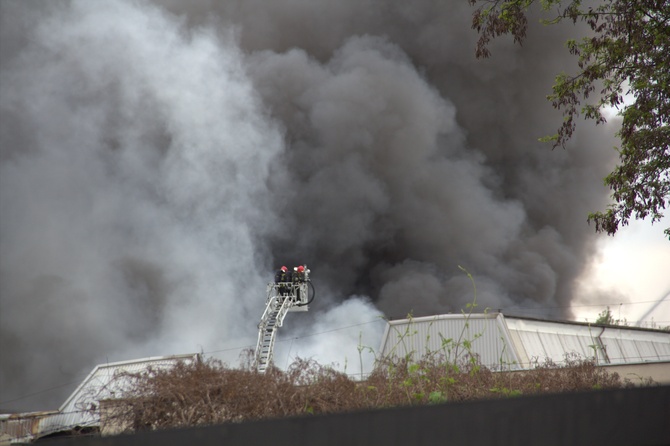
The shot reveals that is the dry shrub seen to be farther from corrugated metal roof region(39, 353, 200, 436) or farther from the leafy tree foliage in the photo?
the leafy tree foliage

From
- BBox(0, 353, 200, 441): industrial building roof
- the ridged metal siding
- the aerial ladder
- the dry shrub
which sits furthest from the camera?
the aerial ladder

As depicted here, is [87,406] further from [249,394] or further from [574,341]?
[574,341]

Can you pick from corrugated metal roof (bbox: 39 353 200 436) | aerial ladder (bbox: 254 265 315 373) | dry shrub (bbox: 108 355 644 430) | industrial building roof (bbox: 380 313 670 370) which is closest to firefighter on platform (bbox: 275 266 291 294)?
aerial ladder (bbox: 254 265 315 373)

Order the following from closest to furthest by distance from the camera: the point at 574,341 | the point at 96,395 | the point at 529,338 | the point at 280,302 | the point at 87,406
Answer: the point at 96,395, the point at 87,406, the point at 529,338, the point at 574,341, the point at 280,302

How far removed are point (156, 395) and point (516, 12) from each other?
9.71 metres

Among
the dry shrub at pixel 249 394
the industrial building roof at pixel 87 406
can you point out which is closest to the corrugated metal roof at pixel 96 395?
the industrial building roof at pixel 87 406

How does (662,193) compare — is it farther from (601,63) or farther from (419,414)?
(419,414)

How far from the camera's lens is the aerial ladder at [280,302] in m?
27.7

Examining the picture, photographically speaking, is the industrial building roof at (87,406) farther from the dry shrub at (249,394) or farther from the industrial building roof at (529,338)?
the industrial building roof at (529,338)

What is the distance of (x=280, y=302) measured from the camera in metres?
28.4

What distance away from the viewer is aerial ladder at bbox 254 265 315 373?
2770 cm

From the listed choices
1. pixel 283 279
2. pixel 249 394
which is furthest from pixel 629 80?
pixel 283 279

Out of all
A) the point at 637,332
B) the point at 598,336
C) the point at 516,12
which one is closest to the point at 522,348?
the point at 598,336

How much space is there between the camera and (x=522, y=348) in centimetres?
2325
